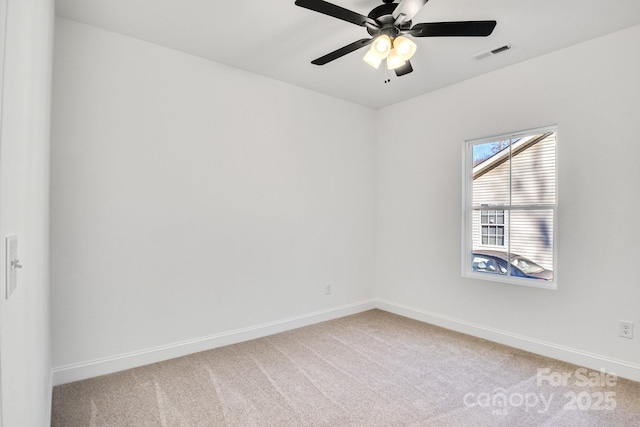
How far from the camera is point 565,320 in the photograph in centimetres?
Answer: 294

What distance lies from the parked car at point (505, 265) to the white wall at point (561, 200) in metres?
0.14

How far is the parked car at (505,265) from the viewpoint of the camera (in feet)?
10.3

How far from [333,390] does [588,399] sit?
180 centimetres

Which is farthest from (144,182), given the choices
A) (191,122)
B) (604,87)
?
(604,87)

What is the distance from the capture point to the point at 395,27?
2219 mm

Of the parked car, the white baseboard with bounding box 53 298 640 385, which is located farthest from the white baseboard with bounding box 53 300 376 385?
the parked car

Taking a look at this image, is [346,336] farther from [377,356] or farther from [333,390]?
[333,390]

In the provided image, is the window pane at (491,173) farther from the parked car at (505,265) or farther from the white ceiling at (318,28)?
the white ceiling at (318,28)

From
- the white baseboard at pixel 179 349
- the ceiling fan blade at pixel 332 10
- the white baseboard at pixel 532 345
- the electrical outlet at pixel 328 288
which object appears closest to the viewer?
the ceiling fan blade at pixel 332 10

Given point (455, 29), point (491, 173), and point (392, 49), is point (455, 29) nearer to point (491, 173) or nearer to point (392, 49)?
point (392, 49)

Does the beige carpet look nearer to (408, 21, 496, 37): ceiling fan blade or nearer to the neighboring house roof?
the neighboring house roof

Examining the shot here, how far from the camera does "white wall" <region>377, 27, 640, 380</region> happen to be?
2656 millimetres

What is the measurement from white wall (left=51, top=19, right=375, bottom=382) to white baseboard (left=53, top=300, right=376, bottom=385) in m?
0.03

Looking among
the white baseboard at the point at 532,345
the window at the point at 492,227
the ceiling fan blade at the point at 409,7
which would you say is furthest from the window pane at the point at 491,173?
the ceiling fan blade at the point at 409,7
